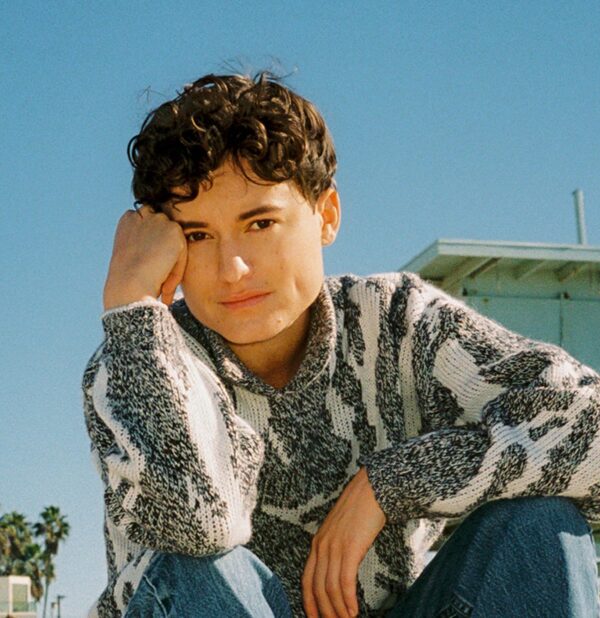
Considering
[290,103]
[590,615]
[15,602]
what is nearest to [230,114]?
[290,103]

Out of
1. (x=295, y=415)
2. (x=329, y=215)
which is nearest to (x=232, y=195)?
(x=329, y=215)

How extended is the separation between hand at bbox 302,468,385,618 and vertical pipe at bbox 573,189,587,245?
17.0 metres

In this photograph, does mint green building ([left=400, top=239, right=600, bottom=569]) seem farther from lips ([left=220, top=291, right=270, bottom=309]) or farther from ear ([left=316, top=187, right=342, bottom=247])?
lips ([left=220, top=291, right=270, bottom=309])

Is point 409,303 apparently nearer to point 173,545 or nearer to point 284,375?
point 284,375

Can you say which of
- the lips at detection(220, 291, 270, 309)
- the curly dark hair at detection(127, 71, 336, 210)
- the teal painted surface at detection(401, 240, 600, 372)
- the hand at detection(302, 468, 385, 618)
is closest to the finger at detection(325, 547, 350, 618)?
the hand at detection(302, 468, 385, 618)

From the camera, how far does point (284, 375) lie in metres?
2.85

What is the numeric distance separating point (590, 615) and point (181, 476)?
84 cm

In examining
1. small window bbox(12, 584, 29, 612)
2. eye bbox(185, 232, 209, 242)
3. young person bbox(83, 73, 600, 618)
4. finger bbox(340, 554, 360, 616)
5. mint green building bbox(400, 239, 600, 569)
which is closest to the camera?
young person bbox(83, 73, 600, 618)

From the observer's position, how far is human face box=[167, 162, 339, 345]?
2598mm

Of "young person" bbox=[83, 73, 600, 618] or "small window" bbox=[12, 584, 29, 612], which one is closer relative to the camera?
"young person" bbox=[83, 73, 600, 618]

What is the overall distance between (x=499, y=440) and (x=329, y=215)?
2.88 feet

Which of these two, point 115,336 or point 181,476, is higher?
point 115,336

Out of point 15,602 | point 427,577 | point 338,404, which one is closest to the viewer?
point 427,577

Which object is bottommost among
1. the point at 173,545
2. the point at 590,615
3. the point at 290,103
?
the point at 590,615
